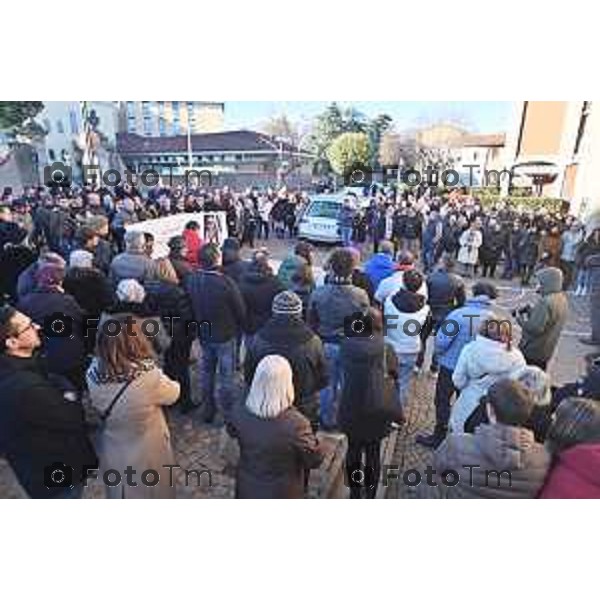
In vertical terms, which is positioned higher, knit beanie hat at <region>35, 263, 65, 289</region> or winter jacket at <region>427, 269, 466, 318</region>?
knit beanie hat at <region>35, 263, 65, 289</region>

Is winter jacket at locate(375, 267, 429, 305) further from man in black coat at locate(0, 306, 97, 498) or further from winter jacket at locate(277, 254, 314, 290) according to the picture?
man in black coat at locate(0, 306, 97, 498)

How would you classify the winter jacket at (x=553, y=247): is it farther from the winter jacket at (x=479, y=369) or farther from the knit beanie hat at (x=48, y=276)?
the knit beanie hat at (x=48, y=276)

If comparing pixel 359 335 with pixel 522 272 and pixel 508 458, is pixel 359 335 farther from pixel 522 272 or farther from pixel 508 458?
pixel 522 272

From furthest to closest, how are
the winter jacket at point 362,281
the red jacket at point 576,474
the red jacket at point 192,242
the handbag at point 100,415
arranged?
1. the red jacket at point 192,242
2. the winter jacket at point 362,281
3. the handbag at point 100,415
4. the red jacket at point 576,474

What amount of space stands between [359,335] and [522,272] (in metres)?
9.16

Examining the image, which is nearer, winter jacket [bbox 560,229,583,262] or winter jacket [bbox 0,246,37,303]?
winter jacket [bbox 0,246,37,303]

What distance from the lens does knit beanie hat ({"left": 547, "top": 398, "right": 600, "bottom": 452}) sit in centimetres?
252

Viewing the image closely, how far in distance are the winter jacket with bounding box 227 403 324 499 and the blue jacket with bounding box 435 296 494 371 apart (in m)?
2.07

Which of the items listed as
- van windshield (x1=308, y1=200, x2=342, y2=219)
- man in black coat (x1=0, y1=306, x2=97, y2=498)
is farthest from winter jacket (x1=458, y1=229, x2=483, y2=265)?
man in black coat (x1=0, y1=306, x2=97, y2=498)

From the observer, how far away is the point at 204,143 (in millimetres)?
20109

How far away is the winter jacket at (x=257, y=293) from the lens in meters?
4.89

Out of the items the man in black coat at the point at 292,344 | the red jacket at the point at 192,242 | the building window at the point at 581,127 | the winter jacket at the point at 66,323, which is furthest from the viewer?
the building window at the point at 581,127

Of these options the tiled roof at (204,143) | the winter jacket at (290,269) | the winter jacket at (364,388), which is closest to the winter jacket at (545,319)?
the winter jacket at (364,388)

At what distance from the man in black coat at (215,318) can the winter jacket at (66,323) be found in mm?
966
